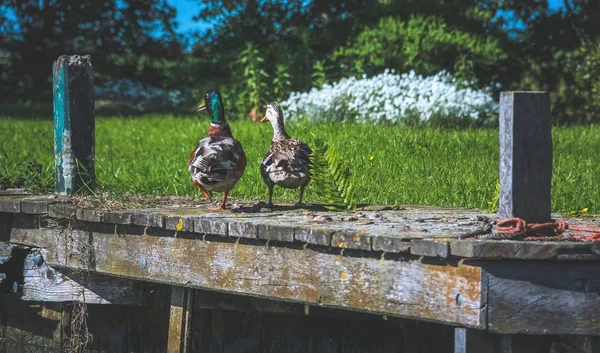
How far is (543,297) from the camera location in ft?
19.8

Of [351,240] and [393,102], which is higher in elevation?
[393,102]

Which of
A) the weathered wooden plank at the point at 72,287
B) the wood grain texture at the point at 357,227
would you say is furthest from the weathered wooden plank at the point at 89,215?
the weathered wooden plank at the point at 72,287

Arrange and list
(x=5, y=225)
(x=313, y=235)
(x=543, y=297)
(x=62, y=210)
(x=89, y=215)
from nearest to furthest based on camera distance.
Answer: (x=543, y=297)
(x=313, y=235)
(x=89, y=215)
(x=62, y=210)
(x=5, y=225)

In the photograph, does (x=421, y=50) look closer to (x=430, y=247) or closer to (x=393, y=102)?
(x=393, y=102)

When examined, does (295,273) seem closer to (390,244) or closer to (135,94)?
(390,244)

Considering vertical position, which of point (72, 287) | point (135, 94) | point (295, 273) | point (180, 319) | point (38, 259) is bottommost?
point (180, 319)

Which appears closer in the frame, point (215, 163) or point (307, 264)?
point (307, 264)

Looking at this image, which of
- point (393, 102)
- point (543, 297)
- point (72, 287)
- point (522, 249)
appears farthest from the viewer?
point (393, 102)

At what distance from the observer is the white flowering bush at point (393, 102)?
16422 millimetres

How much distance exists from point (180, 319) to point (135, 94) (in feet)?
64.2

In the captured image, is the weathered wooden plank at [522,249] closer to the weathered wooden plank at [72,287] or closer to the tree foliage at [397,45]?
the weathered wooden plank at [72,287]

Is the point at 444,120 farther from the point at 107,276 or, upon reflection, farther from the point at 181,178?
the point at 107,276

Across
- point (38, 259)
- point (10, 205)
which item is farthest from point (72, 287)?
point (10, 205)

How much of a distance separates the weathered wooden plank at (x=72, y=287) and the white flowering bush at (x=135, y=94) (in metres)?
15.7
